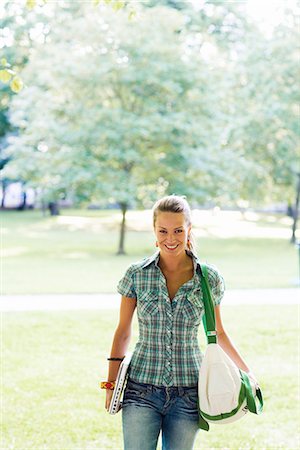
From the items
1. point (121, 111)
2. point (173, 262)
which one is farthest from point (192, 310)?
point (121, 111)

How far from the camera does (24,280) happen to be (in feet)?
41.3

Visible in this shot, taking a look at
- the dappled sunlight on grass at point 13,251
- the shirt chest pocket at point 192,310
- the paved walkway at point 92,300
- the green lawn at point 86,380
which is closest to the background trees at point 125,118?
the dappled sunlight on grass at point 13,251

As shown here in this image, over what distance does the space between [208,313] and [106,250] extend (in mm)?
18031

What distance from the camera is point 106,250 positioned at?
20625 millimetres

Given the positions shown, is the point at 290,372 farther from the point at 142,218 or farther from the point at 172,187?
the point at 142,218

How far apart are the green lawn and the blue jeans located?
188 cm

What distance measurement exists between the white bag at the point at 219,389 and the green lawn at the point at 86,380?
190 cm

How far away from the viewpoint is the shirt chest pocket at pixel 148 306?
2.70 m

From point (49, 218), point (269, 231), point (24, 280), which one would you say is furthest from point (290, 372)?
point (49, 218)

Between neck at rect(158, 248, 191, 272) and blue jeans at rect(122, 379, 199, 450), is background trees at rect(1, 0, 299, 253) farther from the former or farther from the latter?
blue jeans at rect(122, 379, 199, 450)

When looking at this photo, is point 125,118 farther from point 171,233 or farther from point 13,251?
point 171,233

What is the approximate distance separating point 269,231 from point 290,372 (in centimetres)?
2519

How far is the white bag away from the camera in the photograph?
Result: 2.58m

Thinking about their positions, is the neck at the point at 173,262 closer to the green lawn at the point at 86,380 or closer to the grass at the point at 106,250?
the green lawn at the point at 86,380
